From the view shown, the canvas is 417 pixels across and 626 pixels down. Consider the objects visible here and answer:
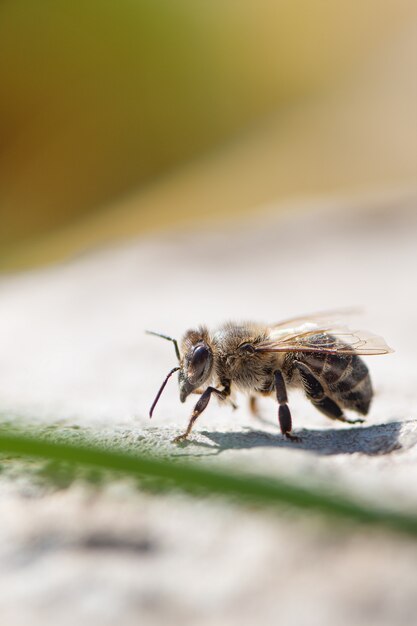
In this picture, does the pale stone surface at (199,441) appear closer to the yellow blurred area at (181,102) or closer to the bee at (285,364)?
the bee at (285,364)

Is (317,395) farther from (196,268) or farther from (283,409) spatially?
(196,268)

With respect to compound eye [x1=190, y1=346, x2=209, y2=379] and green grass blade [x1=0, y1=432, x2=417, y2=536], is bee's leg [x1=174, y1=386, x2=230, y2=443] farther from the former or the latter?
green grass blade [x1=0, y1=432, x2=417, y2=536]

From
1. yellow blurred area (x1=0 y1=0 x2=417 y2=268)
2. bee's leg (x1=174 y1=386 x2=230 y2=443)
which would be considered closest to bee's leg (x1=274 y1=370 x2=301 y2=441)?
bee's leg (x1=174 y1=386 x2=230 y2=443)

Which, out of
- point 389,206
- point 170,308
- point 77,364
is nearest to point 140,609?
point 77,364

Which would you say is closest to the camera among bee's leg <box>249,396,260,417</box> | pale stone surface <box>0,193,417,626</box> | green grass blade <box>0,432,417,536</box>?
green grass blade <box>0,432,417,536</box>

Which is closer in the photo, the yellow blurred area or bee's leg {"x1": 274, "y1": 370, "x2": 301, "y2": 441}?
bee's leg {"x1": 274, "y1": 370, "x2": 301, "y2": 441}

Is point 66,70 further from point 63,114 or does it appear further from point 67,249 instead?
point 67,249

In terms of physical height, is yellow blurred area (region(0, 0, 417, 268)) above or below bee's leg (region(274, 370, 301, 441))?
above
